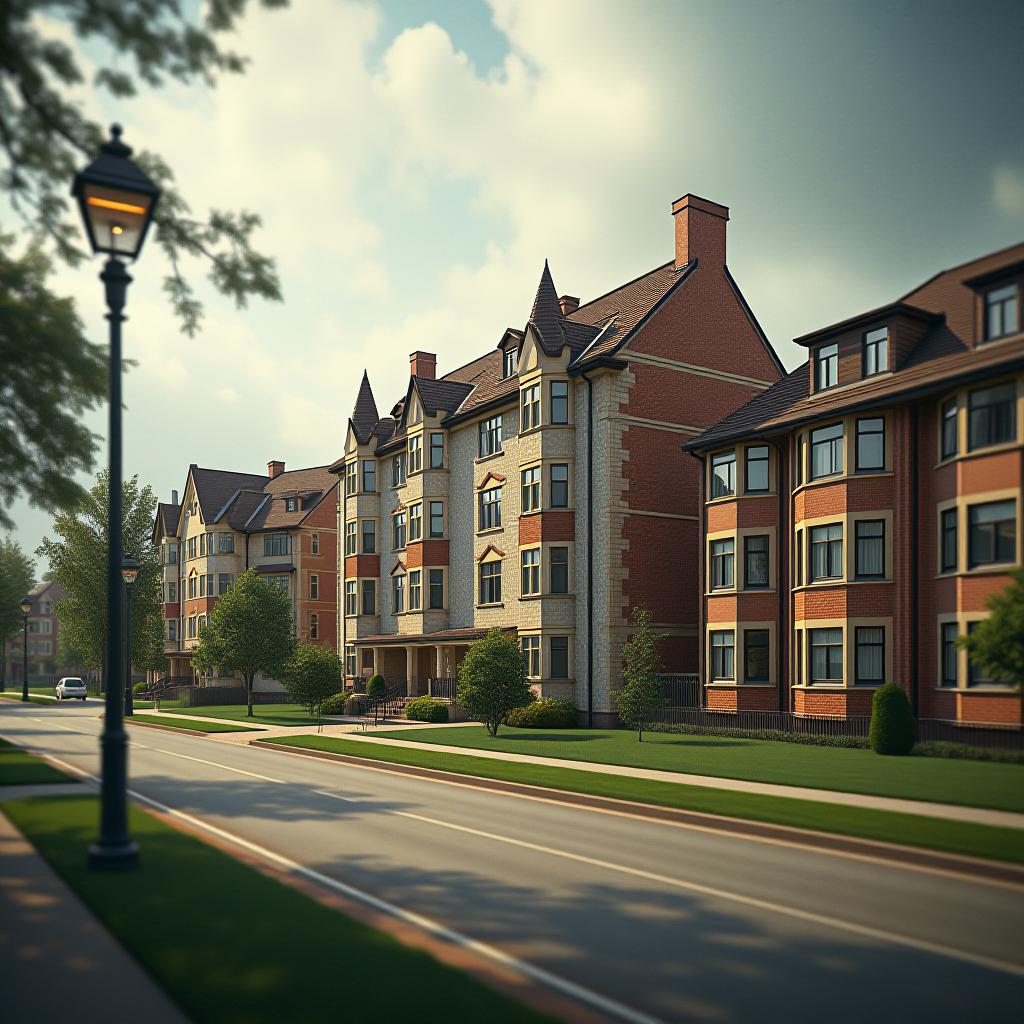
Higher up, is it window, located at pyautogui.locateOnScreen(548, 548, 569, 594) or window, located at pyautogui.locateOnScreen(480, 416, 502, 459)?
window, located at pyautogui.locateOnScreen(480, 416, 502, 459)

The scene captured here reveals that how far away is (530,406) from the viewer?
1574 inches

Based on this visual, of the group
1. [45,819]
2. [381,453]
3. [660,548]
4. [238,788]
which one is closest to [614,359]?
[660,548]

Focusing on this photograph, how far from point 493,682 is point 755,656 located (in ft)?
28.5

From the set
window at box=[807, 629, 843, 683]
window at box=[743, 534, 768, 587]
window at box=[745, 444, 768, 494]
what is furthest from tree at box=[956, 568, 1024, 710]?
window at box=[745, 444, 768, 494]

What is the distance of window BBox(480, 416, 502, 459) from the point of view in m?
43.5

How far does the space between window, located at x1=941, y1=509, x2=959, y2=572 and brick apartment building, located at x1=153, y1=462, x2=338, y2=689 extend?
177ft

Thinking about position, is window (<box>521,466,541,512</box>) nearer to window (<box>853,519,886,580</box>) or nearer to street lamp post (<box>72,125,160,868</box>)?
window (<box>853,519,886,580</box>)

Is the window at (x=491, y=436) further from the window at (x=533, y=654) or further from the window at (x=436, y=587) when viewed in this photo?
the window at (x=533, y=654)

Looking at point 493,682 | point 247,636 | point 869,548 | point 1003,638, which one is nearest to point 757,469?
point 869,548

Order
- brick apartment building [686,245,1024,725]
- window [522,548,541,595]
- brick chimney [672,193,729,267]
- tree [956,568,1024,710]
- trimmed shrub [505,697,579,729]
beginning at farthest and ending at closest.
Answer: brick chimney [672,193,729,267] < window [522,548,541,595] < trimmed shrub [505,697,579,729] < brick apartment building [686,245,1024,725] < tree [956,568,1024,710]

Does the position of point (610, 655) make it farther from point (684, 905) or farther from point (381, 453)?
point (684, 905)

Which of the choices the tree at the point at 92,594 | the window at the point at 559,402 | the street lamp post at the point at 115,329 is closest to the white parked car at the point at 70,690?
the tree at the point at 92,594

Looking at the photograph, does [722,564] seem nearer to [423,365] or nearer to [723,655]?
[723,655]

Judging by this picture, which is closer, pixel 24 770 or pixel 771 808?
pixel 771 808
